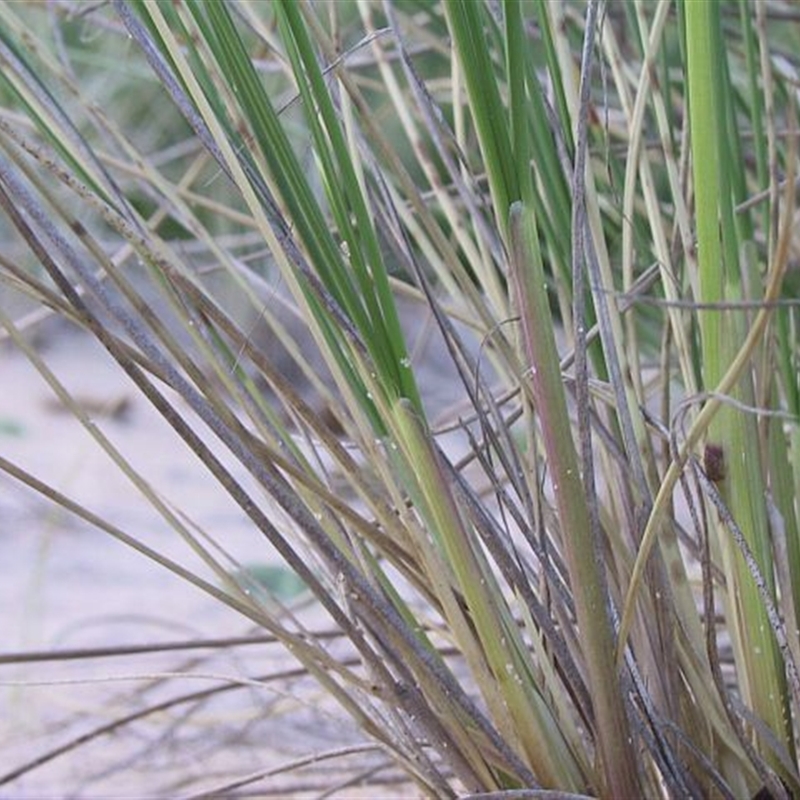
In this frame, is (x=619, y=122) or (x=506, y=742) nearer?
(x=506, y=742)

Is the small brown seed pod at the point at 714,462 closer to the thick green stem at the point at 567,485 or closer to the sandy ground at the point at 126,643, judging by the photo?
the thick green stem at the point at 567,485

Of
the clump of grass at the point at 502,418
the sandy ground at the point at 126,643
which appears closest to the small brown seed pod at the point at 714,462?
the clump of grass at the point at 502,418

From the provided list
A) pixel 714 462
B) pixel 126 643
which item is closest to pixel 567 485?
pixel 714 462

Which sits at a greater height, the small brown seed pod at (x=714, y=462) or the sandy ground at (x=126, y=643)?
the small brown seed pod at (x=714, y=462)

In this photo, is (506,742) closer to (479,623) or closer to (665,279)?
(479,623)

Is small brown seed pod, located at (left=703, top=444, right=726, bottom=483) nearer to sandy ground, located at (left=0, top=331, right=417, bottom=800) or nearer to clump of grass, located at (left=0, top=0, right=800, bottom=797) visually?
clump of grass, located at (left=0, top=0, right=800, bottom=797)

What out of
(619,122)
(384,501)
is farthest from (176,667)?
(384,501)
